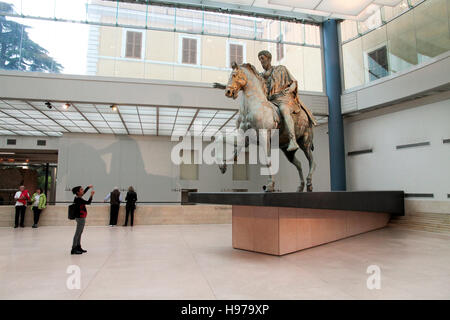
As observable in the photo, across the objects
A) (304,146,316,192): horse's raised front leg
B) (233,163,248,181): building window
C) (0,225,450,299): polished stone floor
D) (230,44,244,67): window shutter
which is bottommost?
(0,225,450,299): polished stone floor

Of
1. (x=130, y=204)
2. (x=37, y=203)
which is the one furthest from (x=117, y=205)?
(x=37, y=203)

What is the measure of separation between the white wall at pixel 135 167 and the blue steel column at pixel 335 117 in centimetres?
165

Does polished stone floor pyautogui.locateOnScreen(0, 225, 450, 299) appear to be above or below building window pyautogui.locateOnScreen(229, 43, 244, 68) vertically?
below

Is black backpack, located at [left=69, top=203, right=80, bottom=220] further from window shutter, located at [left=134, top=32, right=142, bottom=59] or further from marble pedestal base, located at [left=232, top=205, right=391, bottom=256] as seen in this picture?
window shutter, located at [left=134, top=32, right=142, bottom=59]

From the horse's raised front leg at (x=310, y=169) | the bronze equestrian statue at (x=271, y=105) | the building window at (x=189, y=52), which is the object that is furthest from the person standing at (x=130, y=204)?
the horse's raised front leg at (x=310, y=169)

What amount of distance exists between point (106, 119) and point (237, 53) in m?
7.91

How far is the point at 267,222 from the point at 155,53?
11.2m

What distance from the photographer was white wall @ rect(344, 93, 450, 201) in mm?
11414

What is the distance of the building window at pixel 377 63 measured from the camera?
1341cm

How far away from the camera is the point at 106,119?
15805mm

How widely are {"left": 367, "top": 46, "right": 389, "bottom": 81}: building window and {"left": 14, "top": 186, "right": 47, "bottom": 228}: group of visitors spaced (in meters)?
15.4

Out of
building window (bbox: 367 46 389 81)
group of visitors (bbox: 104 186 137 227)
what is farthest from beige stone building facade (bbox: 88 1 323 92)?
group of visitors (bbox: 104 186 137 227)

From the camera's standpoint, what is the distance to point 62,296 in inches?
130

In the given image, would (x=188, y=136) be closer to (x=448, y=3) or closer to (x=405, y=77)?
(x=405, y=77)
